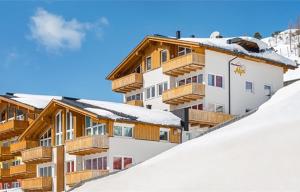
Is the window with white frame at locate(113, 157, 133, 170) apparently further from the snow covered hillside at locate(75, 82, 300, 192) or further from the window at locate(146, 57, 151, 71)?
the window at locate(146, 57, 151, 71)

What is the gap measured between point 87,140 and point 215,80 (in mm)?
13256

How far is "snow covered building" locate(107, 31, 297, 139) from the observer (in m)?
49.0

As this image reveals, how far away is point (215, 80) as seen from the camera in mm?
50500

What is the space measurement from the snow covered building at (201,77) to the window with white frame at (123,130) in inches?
203

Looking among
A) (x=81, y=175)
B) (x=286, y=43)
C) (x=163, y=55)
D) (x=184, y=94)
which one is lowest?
(x=81, y=175)

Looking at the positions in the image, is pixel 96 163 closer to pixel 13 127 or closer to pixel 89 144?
pixel 89 144

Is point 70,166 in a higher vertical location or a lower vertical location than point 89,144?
lower

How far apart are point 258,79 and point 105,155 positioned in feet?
56.7

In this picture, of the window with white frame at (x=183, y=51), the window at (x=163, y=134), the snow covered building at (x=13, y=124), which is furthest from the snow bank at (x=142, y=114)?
the snow covered building at (x=13, y=124)

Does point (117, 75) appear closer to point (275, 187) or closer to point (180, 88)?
point (180, 88)

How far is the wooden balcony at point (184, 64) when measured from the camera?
48906 mm

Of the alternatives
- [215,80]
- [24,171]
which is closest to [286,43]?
[215,80]

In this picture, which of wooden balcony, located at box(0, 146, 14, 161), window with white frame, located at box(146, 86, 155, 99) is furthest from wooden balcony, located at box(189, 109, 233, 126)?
wooden balcony, located at box(0, 146, 14, 161)

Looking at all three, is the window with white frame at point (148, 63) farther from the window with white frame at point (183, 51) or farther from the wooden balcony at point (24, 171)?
the wooden balcony at point (24, 171)
